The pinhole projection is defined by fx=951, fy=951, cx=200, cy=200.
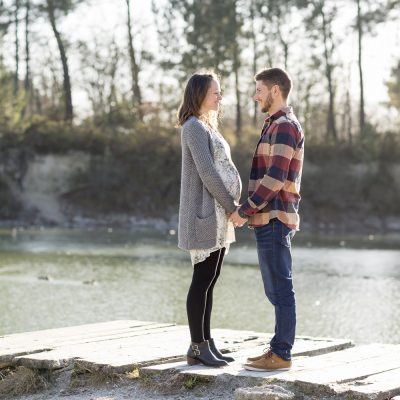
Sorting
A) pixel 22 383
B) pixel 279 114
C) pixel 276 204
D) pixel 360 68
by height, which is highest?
pixel 360 68

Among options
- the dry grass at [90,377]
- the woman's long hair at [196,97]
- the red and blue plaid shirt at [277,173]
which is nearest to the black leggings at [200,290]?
the red and blue plaid shirt at [277,173]

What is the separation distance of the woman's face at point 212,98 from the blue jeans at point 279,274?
765 mm

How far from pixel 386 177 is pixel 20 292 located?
82.3ft

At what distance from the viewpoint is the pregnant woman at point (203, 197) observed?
17.4ft

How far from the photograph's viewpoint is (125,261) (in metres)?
18.6

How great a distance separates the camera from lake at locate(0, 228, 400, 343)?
414 inches

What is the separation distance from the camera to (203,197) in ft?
17.6

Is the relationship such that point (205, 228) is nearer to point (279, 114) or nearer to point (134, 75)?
point (279, 114)

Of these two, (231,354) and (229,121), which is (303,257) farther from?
(229,121)

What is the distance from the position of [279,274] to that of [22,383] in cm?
164

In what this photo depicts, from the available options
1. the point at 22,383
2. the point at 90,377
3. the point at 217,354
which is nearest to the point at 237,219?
the point at 217,354

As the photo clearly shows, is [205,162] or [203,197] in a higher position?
[205,162]

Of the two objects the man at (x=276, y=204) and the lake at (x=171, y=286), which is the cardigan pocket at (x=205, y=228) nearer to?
the man at (x=276, y=204)

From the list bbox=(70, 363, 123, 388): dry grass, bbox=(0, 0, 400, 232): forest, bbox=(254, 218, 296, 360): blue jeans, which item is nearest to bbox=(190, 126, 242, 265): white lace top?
bbox=(254, 218, 296, 360): blue jeans
